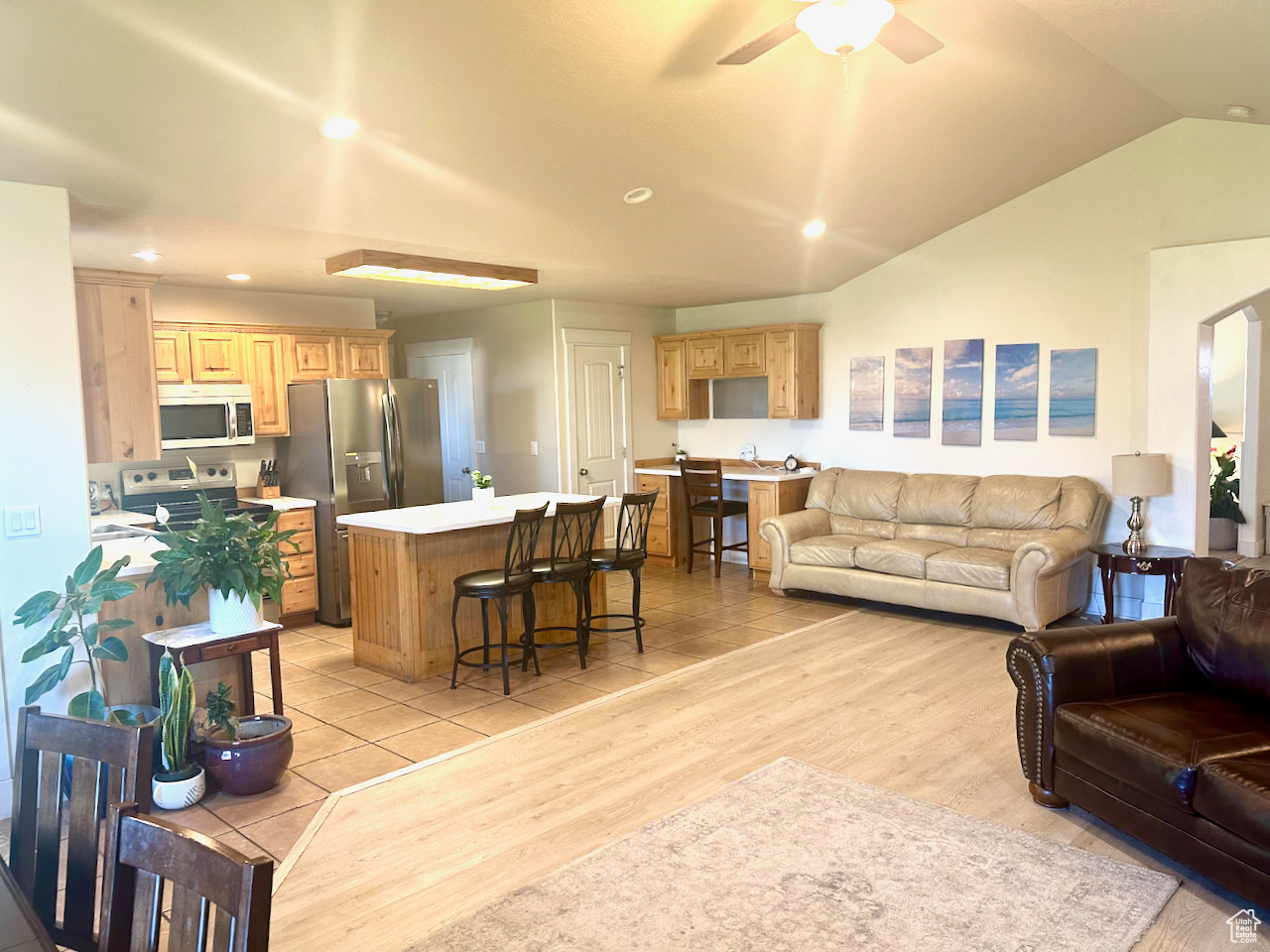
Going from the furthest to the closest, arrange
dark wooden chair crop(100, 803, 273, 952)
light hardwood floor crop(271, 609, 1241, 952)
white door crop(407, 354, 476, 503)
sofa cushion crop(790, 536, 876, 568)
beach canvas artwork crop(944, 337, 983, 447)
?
white door crop(407, 354, 476, 503) → beach canvas artwork crop(944, 337, 983, 447) → sofa cushion crop(790, 536, 876, 568) → light hardwood floor crop(271, 609, 1241, 952) → dark wooden chair crop(100, 803, 273, 952)

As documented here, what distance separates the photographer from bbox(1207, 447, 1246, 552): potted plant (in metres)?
7.95

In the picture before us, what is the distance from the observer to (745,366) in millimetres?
8086

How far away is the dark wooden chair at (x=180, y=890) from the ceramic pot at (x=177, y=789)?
2279mm

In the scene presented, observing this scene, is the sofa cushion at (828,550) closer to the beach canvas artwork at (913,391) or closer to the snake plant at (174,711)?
the beach canvas artwork at (913,391)

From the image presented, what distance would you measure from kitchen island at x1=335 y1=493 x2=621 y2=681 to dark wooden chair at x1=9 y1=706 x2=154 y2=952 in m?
2.98

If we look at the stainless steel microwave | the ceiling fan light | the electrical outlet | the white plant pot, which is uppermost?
the ceiling fan light

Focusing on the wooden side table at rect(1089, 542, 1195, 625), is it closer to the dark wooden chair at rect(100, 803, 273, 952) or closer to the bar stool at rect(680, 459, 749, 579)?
the bar stool at rect(680, 459, 749, 579)

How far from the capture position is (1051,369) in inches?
247

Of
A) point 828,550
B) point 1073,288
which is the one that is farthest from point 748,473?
point 1073,288

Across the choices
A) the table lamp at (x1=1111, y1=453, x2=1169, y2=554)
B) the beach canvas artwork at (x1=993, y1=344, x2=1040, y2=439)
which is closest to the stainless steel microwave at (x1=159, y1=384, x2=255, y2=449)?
the beach canvas artwork at (x1=993, y1=344, x2=1040, y2=439)

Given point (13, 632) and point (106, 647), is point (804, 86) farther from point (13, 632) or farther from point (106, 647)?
point (13, 632)

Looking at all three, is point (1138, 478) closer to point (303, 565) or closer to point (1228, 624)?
point (1228, 624)

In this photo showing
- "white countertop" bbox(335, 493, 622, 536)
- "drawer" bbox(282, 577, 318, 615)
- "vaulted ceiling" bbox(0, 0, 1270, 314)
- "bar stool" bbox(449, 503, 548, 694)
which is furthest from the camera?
"drawer" bbox(282, 577, 318, 615)

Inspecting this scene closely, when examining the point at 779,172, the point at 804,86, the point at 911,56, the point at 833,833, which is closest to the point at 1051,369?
the point at 779,172
